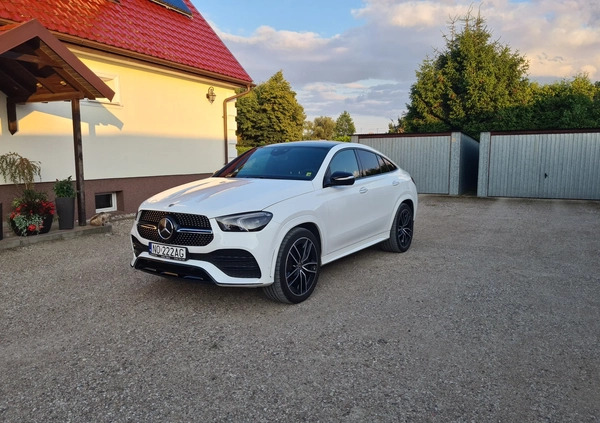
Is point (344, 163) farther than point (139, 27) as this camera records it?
No

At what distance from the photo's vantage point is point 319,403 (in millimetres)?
2646

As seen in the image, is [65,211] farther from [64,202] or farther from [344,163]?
[344,163]

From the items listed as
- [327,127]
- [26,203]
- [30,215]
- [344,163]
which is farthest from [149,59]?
[327,127]

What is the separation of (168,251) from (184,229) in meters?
0.27

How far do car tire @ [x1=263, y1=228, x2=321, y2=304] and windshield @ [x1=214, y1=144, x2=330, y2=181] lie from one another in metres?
0.76

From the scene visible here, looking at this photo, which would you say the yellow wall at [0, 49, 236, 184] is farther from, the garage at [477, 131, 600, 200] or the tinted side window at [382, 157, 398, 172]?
the garage at [477, 131, 600, 200]

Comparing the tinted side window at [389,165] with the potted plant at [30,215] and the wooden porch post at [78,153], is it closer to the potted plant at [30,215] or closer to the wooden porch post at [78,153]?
the wooden porch post at [78,153]

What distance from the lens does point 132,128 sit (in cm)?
995

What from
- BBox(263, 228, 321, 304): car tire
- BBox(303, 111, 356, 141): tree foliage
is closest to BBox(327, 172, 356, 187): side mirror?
BBox(263, 228, 321, 304): car tire

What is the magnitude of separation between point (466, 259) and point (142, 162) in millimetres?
7473

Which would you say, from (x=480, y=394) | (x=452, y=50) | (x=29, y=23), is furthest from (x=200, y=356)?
(x=452, y=50)

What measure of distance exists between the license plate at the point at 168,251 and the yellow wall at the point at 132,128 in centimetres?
534

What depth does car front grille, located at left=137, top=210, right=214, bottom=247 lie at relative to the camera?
3.88 m

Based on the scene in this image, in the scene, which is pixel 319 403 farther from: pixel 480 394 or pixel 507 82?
pixel 507 82
